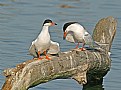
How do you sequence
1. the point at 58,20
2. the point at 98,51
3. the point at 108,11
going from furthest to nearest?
the point at 108,11 < the point at 58,20 < the point at 98,51

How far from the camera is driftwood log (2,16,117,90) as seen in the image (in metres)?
9.70

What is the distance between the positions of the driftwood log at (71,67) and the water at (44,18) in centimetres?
103

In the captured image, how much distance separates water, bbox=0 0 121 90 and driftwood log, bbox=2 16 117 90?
3.38 feet

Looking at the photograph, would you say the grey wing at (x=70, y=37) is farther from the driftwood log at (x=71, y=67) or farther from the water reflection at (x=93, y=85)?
the water reflection at (x=93, y=85)

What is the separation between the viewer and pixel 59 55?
10.8 metres

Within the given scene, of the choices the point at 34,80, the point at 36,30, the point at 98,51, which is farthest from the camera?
the point at 36,30

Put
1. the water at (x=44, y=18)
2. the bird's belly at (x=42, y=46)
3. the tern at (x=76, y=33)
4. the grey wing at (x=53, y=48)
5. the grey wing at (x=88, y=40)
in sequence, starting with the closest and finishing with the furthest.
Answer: the bird's belly at (x=42, y=46)
the grey wing at (x=53, y=48)
the grey wing at (x=88, y=40)
the tern at (x=76, y=33)
the water at (x=44, y=18)

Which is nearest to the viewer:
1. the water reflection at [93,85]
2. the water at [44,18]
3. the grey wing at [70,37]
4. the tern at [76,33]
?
the tern at [76,33]

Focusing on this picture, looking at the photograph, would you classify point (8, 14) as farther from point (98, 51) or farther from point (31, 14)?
point (98, 51)

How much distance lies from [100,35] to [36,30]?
5.73 m

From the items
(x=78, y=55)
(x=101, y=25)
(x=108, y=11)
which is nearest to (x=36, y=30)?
(x=108, y=11)

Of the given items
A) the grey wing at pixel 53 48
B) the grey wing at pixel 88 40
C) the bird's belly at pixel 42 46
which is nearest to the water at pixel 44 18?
the grey wing at pixel 88 40

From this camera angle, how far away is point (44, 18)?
20.0 meters

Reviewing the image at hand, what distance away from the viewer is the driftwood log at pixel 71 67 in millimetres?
9695
